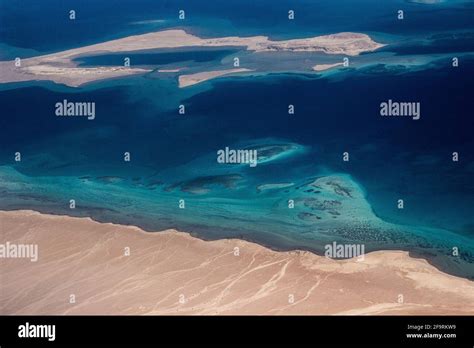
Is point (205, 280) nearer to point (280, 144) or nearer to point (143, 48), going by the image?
point (280, 144)

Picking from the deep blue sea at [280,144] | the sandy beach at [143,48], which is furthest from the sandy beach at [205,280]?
the sandy beach at [143,48]

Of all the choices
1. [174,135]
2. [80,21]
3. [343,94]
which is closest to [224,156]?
[174,135]

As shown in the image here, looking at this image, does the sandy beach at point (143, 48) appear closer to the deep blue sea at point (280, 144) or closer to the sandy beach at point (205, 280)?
the deep blue sea at point (280, 144)

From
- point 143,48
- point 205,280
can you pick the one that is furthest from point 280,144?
point 143,48

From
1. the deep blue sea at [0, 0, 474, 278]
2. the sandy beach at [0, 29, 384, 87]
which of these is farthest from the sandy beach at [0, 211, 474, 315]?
the sandy beach at [0, 29, 384, 87]

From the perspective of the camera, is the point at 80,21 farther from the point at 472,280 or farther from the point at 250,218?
the point at 472,280
